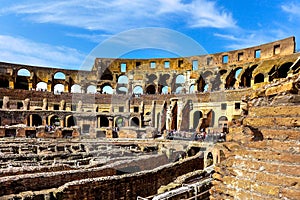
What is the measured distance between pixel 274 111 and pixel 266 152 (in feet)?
1.92

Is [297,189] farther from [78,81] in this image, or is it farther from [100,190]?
[78,81]

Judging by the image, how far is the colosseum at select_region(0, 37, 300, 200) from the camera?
398 centimetres

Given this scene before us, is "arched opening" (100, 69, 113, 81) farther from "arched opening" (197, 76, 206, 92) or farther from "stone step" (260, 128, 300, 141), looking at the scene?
"stone step" (260, 128, 300, 141)

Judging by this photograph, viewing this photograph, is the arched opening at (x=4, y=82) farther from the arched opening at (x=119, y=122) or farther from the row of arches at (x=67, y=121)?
the arched opening at (x=119, y=122)

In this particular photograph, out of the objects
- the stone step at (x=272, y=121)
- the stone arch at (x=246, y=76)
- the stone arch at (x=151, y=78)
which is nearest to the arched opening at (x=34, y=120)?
the stone arch at (x=151, y=78)

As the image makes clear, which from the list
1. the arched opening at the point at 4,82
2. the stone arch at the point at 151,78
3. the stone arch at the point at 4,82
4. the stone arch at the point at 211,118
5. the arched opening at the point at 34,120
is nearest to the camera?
the arched opening at the point at 34,120

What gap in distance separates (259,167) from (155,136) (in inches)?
961

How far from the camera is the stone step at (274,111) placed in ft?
12.2

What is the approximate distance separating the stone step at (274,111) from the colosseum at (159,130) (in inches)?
0.6

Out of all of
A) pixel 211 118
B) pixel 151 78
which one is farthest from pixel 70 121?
pixel 151 78

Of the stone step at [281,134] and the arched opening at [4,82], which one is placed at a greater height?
the arched opening at [4,82]

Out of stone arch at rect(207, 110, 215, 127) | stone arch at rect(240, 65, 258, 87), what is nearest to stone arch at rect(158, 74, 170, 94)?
stone arch at rect(240, 65, 258, 87)

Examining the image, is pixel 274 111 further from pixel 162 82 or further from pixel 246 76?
pixel 162 82

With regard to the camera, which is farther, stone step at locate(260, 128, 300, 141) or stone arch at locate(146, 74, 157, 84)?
stone arch at locate(146, 74, 157, 84)
